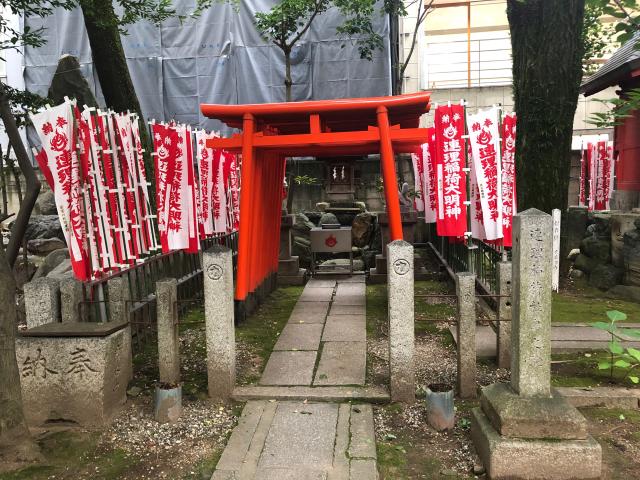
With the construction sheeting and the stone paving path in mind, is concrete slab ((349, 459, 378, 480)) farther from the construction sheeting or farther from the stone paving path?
the construction sheeting

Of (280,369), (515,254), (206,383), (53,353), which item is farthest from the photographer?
(280,369)

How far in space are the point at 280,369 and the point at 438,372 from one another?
1.84 meters

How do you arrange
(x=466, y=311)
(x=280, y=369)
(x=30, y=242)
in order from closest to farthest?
(x=466, y=311)
(x=280, y=369)
(x=30, y=242)

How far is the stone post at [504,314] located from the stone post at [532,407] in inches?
56.2

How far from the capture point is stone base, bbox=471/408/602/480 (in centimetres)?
344

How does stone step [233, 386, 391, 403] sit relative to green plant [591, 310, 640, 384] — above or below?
below

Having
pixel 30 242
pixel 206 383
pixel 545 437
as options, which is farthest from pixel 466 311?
pixel 30 242

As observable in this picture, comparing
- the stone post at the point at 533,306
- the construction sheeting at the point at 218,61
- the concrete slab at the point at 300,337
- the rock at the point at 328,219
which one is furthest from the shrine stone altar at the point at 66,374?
the construction sheeting at the point at 218,61

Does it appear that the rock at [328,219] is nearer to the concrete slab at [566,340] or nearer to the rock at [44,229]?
the rock at [44,229]

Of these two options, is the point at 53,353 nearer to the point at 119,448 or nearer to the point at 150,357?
the point at 119,448

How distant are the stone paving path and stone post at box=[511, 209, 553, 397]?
4.63 feet

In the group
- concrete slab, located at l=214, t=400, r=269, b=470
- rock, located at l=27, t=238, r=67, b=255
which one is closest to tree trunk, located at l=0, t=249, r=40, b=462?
concrete slab, located at l=214, t=400, r=269, b=470

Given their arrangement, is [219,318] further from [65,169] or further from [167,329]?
[65,169]

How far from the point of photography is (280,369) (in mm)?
5664
